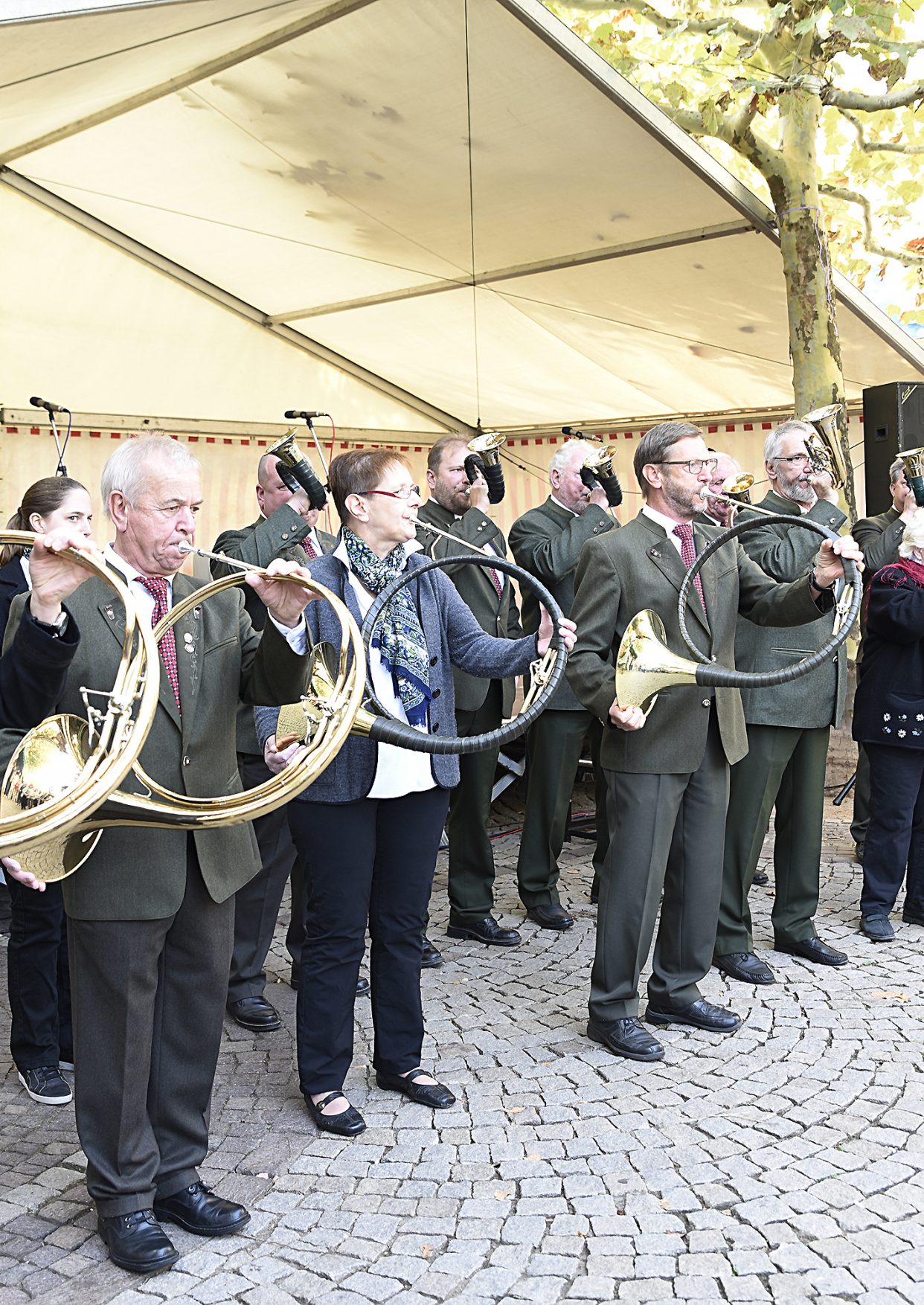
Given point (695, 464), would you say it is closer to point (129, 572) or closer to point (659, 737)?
point (659, 737)

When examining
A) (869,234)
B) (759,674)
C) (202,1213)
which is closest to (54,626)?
(202,1213)

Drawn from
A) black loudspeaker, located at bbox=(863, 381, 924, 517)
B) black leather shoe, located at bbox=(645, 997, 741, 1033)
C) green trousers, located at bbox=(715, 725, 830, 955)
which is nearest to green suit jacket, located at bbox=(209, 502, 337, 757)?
black leather shoe, located at bbox=(645, 997, 741, 1033)

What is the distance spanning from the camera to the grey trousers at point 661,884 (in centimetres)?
444

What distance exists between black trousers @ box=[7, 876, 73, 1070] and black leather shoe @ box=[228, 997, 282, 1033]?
0.71 meters

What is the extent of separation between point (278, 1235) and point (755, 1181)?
1.33 m

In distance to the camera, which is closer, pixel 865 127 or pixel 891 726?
pixel 891 726

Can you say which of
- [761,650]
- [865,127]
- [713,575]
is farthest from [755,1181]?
[865,127]

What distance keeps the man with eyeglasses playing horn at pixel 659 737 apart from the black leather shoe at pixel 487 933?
1223 millimetres

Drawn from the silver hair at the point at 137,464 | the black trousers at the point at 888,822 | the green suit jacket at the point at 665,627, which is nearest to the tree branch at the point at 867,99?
the black trousers at the point at 888,822

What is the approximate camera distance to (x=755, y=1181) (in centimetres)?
347

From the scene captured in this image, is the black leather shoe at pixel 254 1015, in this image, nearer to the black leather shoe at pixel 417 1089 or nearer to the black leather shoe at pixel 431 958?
the black leather shoe at pixel 417 1089

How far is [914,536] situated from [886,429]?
256 cm

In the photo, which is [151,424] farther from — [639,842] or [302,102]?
[639,842]

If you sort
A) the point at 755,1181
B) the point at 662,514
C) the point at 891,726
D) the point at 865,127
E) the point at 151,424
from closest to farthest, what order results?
the point at 755,1181 < the point at 662,514 < the point at 891,726 < the point at 151,424 < the point at 865,127
